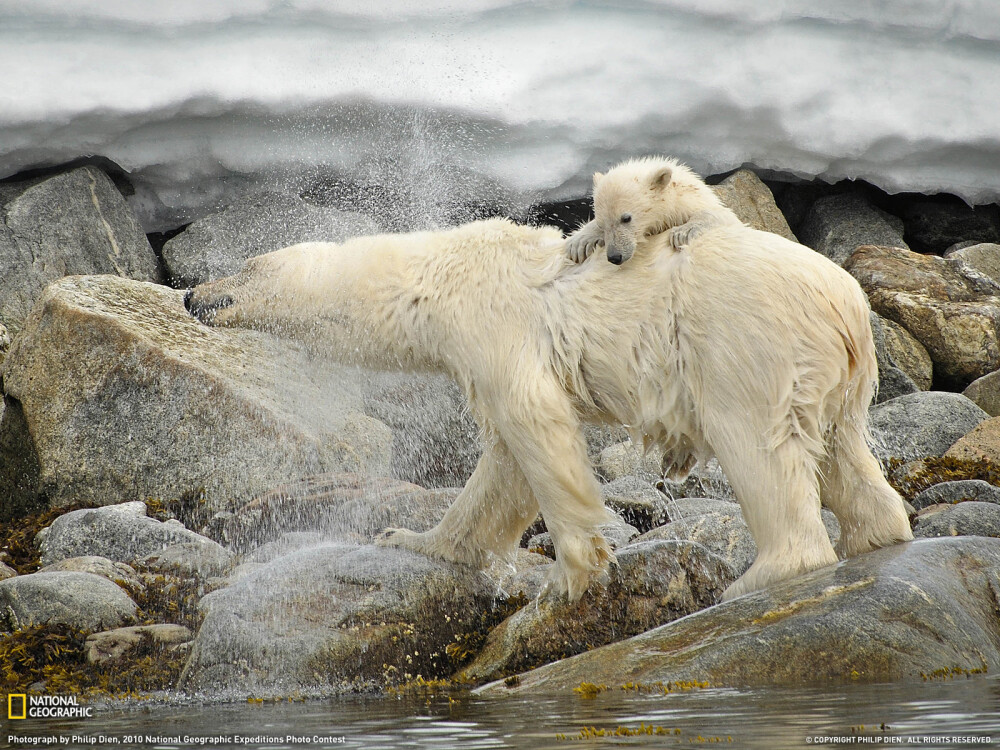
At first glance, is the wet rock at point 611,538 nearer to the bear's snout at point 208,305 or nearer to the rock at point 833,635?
the rock at point 833,635

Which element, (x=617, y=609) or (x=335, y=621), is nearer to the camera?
(x=335, y=621)

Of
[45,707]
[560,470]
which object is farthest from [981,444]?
[45,707]

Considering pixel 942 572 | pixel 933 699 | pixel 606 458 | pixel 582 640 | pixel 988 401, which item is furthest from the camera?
pixel 988 401

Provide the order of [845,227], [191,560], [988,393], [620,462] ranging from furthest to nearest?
1. [845,227]
2. [988,393]
3. [620,462]
4. [191,560]

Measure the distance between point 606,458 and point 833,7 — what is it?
6.12 metres

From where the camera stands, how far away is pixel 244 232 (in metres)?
11.3

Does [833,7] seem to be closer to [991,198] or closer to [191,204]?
[991,198]

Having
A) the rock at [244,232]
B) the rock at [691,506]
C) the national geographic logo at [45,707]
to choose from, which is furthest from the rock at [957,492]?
the rock at [244,232]

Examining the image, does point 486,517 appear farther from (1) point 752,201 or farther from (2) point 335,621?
(1) point 752,201

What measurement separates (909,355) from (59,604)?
325 inches

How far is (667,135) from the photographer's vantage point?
38.5ft

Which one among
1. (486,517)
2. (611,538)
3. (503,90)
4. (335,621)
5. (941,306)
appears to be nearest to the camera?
(335,621)

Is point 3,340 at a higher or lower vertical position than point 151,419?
higher

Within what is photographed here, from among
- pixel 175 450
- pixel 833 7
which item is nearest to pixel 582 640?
pixel 175 450
